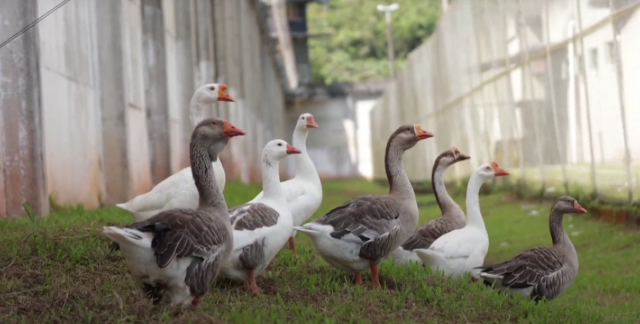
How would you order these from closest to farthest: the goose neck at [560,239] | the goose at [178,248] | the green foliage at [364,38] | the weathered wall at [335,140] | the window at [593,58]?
1. the goose at [178,248]
2. the goose neck at [560,239]
3. the window at [593,58]
4. the weathered wall at [335,140]
5. the green foliage at [364,38]

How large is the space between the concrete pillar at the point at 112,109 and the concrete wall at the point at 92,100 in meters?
0.01

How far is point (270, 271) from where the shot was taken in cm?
783

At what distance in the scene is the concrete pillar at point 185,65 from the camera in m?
21.9

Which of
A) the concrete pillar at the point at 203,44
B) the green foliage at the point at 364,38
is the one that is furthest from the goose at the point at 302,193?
the green foliage at the point at 364,38

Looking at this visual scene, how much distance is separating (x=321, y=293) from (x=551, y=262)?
1.88 m

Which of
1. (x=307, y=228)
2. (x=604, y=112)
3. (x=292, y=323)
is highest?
(x=604, y=112)

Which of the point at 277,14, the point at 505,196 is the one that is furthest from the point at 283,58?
the point at 505,196

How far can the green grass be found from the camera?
602cm

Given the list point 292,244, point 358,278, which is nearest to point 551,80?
point 292,244

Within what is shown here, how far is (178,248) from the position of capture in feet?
18.6

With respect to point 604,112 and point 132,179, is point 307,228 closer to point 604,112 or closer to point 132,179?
point 604,112

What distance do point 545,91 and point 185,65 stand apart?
8989 millimetres

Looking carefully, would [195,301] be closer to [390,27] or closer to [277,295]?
[277,295]

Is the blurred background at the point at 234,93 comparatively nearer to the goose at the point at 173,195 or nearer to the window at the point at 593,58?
the window at the point at 593,58
